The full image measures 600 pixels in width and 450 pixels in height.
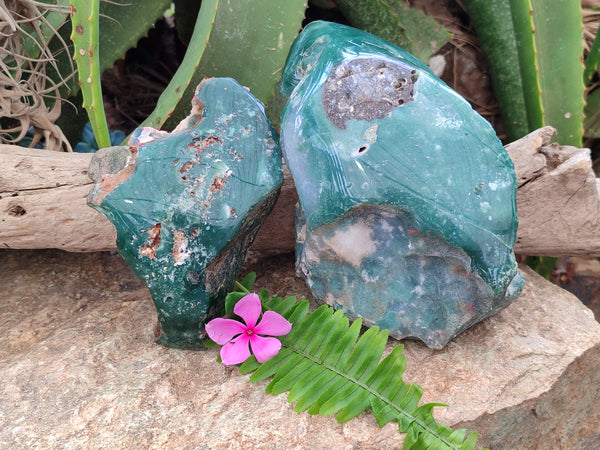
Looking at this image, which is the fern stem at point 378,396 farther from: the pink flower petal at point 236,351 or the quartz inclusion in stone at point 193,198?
the quartz inclusion in stone at point 193,198

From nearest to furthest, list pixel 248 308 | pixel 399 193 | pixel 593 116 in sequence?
pixel 399 193, pixel 248 308, pixel 593 116

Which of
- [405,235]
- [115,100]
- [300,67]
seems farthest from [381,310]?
[115,100]

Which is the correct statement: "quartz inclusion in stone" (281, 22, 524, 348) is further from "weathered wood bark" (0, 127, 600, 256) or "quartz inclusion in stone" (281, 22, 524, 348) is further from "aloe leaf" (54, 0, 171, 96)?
"aloe leaf" (54, 0, 171, 96)

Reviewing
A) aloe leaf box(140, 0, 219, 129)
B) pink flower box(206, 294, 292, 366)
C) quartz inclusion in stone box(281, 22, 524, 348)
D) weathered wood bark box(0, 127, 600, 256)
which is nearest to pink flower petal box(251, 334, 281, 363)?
pink flower box(206, 294, 292, 366)

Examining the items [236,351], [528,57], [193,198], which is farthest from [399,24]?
[236,351]

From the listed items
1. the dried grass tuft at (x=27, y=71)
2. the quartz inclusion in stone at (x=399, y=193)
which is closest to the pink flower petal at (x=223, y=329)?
the quartz inclusion in stone at (x=399, y=193)

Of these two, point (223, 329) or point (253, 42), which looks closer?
point (223, 329)

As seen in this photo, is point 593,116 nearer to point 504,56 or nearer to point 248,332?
point 504,56

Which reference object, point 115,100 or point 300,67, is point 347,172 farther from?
point 115,100
